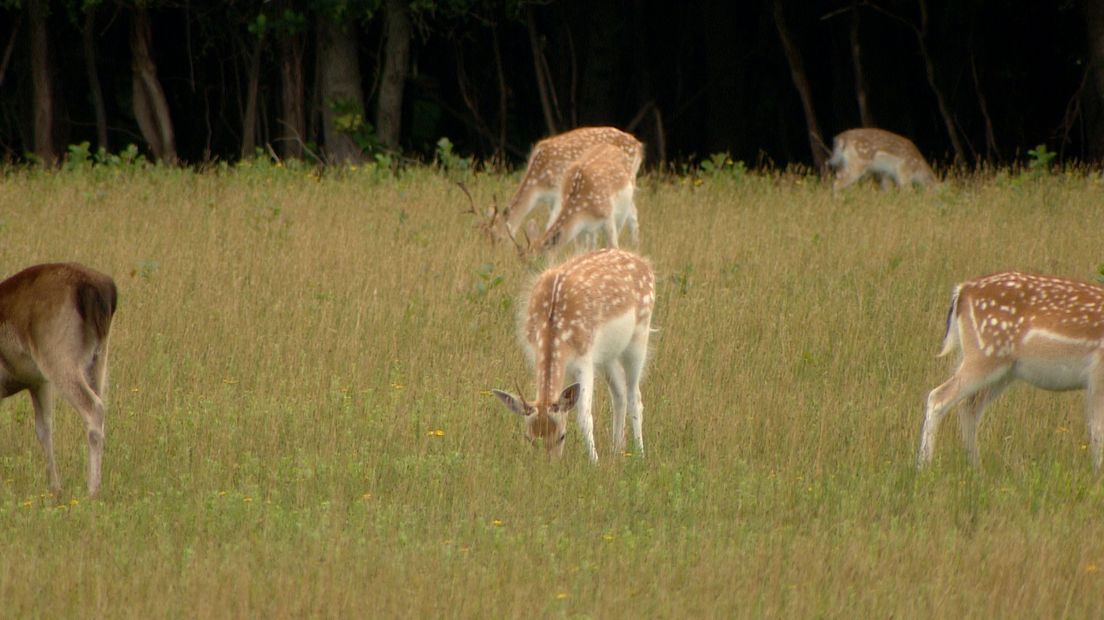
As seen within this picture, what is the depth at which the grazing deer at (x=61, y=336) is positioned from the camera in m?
7.44

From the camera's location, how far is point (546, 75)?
2416 centimetres

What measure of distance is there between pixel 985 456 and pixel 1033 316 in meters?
0.79

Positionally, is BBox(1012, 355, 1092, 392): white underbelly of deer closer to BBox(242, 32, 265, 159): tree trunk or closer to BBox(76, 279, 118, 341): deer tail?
BBox(76, 279, 118, 341): deer tail

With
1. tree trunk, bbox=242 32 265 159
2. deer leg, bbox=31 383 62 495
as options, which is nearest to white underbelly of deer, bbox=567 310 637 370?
deer leg, bbox=31 383 62 495

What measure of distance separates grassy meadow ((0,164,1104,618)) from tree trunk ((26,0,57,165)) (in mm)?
6561

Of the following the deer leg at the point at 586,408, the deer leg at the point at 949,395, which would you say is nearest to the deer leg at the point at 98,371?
the deer leg at the point at 586,408

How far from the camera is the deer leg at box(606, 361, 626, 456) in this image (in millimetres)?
8562

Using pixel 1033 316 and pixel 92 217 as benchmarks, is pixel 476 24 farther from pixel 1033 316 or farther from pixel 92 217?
pixel 1033 316

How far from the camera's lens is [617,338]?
8648mm

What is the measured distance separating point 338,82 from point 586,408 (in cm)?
1318

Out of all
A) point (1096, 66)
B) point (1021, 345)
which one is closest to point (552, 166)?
point (1021, 345)

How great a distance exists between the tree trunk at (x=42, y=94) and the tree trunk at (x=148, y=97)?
1125 millimetres

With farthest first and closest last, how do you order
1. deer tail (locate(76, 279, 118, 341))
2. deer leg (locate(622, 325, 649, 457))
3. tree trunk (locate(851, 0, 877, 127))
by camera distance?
tree trunk (locate(851, 0, 877, 127)) < deer leg (locate(622, 325, 649, 457)) < deer tail (locate(76, 279, 118, 341))

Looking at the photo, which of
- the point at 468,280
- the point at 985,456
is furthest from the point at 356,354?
the point at 985,456
